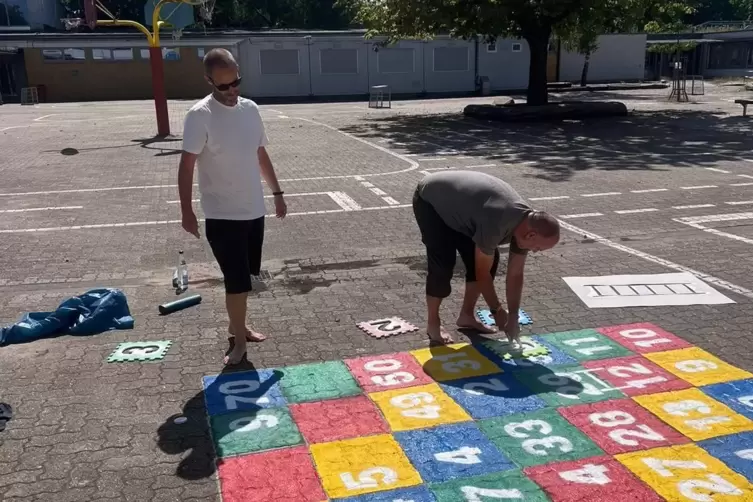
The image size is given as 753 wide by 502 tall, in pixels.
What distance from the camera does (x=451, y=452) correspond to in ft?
12.0

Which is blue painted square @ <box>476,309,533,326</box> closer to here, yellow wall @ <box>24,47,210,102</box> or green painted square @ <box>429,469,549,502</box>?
green painted square @ <box>429,469,549,502</box>

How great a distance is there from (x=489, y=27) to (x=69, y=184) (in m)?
13.4

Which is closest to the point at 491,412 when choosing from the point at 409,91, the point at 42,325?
the point at 42,325

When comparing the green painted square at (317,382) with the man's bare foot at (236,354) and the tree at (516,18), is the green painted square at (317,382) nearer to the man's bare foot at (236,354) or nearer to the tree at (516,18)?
the man's bare foot at (236,354)

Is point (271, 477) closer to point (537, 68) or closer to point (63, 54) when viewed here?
point (537, 68)

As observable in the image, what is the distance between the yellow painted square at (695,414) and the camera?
3.81m

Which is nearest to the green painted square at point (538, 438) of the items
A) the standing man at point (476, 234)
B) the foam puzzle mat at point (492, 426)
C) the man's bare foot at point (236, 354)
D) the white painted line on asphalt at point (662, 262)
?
the foam puzzle mat at point (492, 426)

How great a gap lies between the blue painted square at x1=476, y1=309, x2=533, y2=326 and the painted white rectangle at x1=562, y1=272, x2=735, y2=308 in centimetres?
64

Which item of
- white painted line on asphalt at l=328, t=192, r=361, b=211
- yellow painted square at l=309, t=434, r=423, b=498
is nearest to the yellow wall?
white painted line on asphalt at l=328, t=192, r=361, b=211

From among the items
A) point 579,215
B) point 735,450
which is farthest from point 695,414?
point 579,215

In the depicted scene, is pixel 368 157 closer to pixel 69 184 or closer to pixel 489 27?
pixel 69 184

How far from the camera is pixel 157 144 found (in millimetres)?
18016

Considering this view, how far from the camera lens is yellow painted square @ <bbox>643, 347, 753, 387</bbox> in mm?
4438

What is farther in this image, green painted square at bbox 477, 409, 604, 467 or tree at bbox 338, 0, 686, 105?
tree at bbox 338, 0, 686, 105
